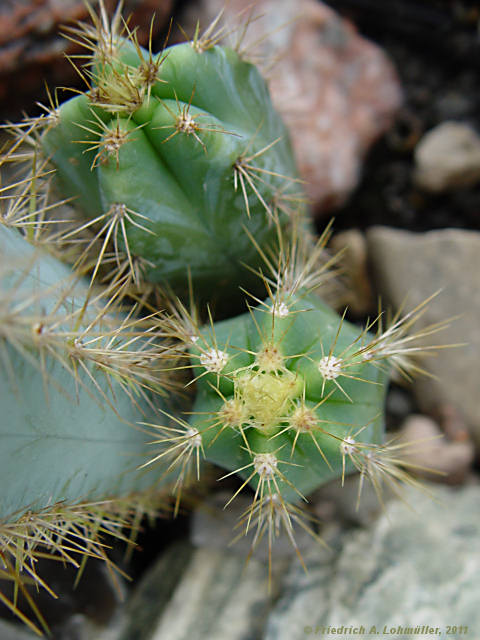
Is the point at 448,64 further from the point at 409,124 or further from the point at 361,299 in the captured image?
the point at 361,299

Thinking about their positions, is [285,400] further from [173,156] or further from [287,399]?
[173,156]

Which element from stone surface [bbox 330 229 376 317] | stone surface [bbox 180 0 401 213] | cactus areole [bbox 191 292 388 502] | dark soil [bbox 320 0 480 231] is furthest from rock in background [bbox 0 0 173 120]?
cactus areole [bbox 191 292 388 502]

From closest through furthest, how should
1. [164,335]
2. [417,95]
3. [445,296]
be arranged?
[164,335] → [445,296] → [417,95]

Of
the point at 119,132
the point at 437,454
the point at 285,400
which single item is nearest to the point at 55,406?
the point at 285,400

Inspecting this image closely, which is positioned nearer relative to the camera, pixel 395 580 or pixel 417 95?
pixel 395 580

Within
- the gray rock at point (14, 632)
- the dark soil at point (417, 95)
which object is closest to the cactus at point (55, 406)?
the gray rock at point (14, 632)

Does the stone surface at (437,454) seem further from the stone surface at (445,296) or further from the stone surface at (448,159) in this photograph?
the stone surface at (448,159)
